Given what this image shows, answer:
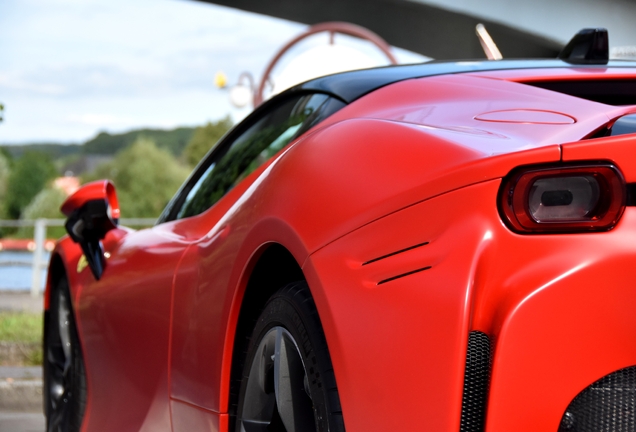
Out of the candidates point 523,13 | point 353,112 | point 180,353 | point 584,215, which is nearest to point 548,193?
point 584,215

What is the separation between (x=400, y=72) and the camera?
2561 mm

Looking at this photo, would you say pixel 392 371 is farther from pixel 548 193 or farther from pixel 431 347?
pixel 548 193

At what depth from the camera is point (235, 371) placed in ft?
7.14

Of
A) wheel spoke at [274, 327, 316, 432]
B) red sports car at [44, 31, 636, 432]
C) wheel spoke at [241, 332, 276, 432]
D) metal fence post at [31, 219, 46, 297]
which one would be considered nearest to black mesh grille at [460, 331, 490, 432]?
red sports car at [44, 31, 636, 432]

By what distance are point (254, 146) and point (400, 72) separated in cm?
66

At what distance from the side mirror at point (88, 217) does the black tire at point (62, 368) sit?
33cm

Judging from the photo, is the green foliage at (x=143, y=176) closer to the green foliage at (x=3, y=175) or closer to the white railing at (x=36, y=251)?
the green foliage at (x=3, y=175)

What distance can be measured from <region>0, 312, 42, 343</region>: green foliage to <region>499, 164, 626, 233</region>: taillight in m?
6.30

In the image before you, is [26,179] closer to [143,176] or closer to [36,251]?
[143,176]

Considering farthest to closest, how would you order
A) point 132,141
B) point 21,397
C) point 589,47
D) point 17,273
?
point 132,141 < point 17,273 < point 21,397 < point 589,47

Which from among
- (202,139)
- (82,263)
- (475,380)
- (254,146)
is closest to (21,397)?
(82,263)

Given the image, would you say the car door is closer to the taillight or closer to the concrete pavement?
the taillight

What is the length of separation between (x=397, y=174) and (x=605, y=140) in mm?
385

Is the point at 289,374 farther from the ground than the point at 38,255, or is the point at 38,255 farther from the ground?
the point at 38,255
